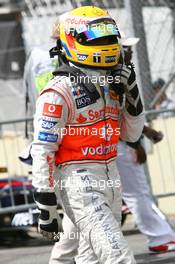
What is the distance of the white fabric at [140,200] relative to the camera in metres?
7.76

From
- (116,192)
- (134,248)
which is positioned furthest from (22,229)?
(116,192)

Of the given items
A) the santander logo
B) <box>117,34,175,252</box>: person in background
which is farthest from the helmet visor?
<box>117,34,175,252</box>: person in background

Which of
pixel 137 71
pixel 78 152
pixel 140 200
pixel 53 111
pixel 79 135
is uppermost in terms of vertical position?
pixel 137 71

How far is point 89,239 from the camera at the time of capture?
17.2 feet

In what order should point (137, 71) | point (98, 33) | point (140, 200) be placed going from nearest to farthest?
point (98, 33)
point (140, 200)
point (137, 71)

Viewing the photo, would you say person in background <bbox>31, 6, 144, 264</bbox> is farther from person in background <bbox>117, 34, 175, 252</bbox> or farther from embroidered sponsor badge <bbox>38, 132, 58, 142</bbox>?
person in background <bbox>117, 34, 175, 252</bbox>

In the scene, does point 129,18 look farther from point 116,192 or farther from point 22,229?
point 116,192

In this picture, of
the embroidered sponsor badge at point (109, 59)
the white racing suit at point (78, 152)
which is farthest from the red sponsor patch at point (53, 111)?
the embroidered sponsor badge at point (109, 59)

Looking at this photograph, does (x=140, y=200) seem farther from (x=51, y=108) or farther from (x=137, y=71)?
(x=51, y=108)

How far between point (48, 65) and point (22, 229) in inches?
76.2

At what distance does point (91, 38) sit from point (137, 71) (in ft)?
12.6

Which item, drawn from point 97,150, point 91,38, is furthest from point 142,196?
point 91,38

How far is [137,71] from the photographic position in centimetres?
912

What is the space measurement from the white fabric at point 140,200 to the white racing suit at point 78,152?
A: 2.28 meters
